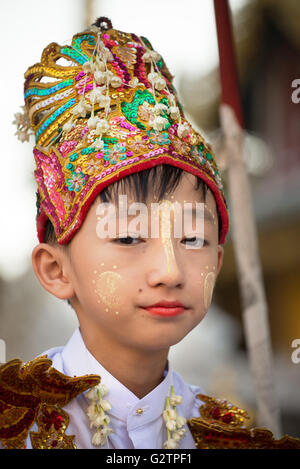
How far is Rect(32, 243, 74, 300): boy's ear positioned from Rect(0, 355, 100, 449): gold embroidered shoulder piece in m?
0.20

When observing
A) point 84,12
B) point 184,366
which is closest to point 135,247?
point 84,12

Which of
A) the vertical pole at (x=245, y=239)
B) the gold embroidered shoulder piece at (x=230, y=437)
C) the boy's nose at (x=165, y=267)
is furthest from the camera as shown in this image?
the vertical pole at (x=245, y=239)

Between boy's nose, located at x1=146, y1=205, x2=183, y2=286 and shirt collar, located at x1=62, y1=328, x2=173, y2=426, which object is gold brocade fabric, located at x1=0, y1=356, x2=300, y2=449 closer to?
shirt collar, located at x1=62, y1=328, x2=173, y2=426

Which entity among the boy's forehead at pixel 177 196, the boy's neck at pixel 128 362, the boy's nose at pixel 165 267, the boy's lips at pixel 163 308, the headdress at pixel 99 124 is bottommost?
the boy's neck at pixel 128 362

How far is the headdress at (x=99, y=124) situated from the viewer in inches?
50.0

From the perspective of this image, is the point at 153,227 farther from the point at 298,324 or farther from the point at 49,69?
the point at 298,324

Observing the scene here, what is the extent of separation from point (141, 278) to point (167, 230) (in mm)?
130

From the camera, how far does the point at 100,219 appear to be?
124 cm

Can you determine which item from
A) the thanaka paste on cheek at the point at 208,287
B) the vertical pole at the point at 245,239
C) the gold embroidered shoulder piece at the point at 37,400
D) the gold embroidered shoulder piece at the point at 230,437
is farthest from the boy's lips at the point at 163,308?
the vertical pole at the point at 245,239

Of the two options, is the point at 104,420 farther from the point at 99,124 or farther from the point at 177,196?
the point at 99,124

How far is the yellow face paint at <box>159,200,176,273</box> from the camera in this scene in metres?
1.20

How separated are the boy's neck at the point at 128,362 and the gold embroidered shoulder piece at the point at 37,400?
9 centimetres

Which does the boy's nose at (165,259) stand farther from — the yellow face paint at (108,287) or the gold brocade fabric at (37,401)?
the gold brocade fabric at (37,401)

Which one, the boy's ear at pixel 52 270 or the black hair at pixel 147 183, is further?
the boy's ear at pixel 52 270
